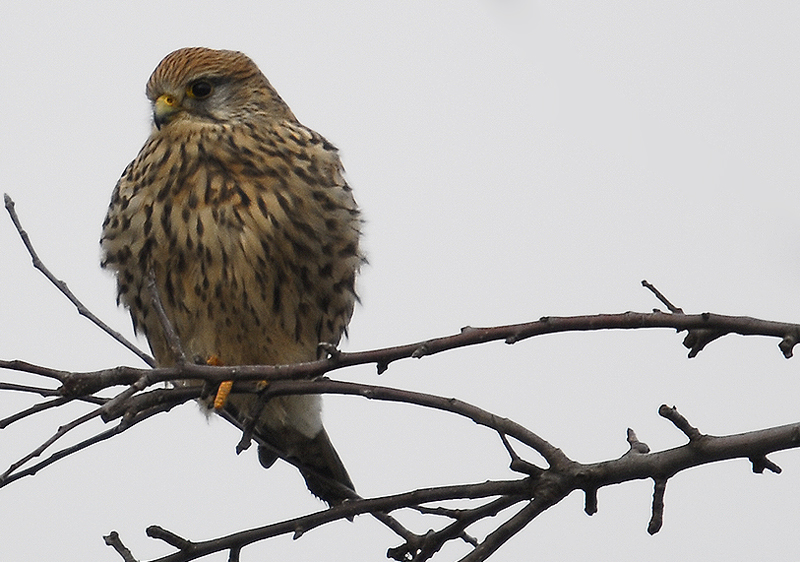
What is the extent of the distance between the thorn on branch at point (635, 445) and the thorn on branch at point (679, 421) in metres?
0.10

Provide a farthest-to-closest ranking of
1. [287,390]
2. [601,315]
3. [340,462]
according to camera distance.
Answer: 1. [340,462]
2. [287,390]
3. [601,315]

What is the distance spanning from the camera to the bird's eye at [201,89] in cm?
376

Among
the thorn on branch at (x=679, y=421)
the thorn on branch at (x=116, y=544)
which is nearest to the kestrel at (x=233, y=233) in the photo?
the thorn on branch at (x=116, y=544)

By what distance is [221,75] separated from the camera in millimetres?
3801

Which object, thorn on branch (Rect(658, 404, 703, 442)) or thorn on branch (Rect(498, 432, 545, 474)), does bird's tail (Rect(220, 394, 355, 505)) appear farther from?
thorn on branch (Rect(658, 404, 703, 442))

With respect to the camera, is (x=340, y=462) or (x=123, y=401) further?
(x=340, y=462)

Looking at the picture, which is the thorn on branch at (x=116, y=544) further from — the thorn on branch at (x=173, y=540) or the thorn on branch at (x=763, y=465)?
the thorn on branch at (x=763, y=465)

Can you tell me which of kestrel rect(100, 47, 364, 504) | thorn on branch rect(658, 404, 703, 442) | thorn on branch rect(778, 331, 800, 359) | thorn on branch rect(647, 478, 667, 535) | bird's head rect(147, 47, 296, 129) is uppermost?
bird's head rect(147, 47, 296, 129)

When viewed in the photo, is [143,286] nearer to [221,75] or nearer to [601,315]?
[221,75]

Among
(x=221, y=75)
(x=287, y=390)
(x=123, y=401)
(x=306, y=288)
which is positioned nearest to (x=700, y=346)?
(x=287, y=390)

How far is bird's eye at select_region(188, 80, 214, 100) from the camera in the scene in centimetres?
376

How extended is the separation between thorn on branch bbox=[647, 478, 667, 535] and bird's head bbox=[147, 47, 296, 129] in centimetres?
211

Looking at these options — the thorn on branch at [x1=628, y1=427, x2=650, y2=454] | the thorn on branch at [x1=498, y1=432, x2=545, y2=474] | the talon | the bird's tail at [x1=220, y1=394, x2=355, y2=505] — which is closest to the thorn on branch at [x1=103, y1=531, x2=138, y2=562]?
the talon

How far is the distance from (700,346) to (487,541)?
55cm
